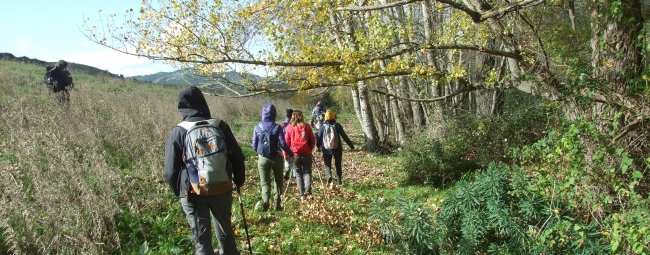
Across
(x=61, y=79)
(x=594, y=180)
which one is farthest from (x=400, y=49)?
(x=61, y=79)

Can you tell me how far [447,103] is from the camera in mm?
10781

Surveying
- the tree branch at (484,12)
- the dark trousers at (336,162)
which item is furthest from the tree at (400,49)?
the dark trousers at (336,162)

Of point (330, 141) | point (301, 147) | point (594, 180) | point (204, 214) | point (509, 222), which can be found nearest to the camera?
point (509, 222)

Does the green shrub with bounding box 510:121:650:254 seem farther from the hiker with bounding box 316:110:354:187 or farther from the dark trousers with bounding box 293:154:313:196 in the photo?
the hiker with bounding box 316:110:354:187

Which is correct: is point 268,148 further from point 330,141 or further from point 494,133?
point 494,133

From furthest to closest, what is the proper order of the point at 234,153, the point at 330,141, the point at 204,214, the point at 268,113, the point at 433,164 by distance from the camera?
the point at 433,164
the point at 330,141
the point at 268,113
the point at 234,153
the point at 204,214

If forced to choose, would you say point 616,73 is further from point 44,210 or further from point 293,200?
point 44,210

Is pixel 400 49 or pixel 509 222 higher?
pixel 400 49

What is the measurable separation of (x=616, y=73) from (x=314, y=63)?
12.8 ft

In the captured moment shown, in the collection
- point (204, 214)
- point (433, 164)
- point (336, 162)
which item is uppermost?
point (204, 214)

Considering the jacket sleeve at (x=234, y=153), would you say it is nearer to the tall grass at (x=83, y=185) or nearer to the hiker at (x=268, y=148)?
the tall grass at (x=83, y=185)

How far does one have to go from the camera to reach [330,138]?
8273mm

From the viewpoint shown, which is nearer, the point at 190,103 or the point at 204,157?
the point at 204,157

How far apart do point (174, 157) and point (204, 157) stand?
1.02 ft
